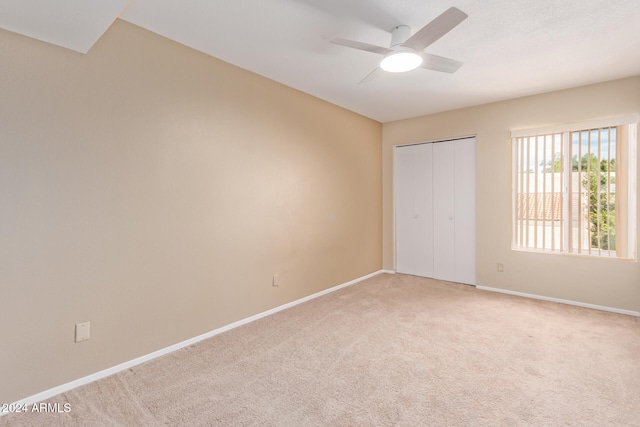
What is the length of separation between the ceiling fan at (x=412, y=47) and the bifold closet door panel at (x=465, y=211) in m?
2.15

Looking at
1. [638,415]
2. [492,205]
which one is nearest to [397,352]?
[638,415]

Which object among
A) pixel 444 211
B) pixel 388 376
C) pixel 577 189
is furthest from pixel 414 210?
pixel 388 376

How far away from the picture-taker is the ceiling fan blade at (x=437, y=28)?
171cm

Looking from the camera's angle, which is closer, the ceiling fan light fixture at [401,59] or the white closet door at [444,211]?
the ceiling fan light fixture at [401,59]

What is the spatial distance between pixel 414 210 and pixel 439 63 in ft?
9.15

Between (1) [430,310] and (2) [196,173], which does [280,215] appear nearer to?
(2) [196,173]

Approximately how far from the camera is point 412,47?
209cm

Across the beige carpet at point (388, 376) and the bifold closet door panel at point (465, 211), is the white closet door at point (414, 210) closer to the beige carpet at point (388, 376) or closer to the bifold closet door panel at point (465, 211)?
the bifold closet door panel at point (465, 211)

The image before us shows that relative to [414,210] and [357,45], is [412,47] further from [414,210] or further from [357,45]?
[414,210]

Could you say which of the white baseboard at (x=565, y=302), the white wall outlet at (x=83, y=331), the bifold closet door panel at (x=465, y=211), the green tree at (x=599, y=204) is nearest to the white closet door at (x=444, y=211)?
the bifold closet door panel at (x=465, y=211)

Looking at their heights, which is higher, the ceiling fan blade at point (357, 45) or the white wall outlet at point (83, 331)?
the ceiling fan blade at point (357, 45)

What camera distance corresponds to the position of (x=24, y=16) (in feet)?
5.39

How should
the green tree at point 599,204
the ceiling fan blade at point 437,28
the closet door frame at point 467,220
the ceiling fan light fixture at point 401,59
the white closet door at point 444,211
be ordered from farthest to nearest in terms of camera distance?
the white closet door at point 444,211 < the closet door frame at point 467,220 < the green tree at point 599,204 < the ceiling fan light fixture at point 401,59 < the ceiling fan blade at point 437,28

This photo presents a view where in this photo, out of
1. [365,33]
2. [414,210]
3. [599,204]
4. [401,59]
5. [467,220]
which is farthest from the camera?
[414,210]
